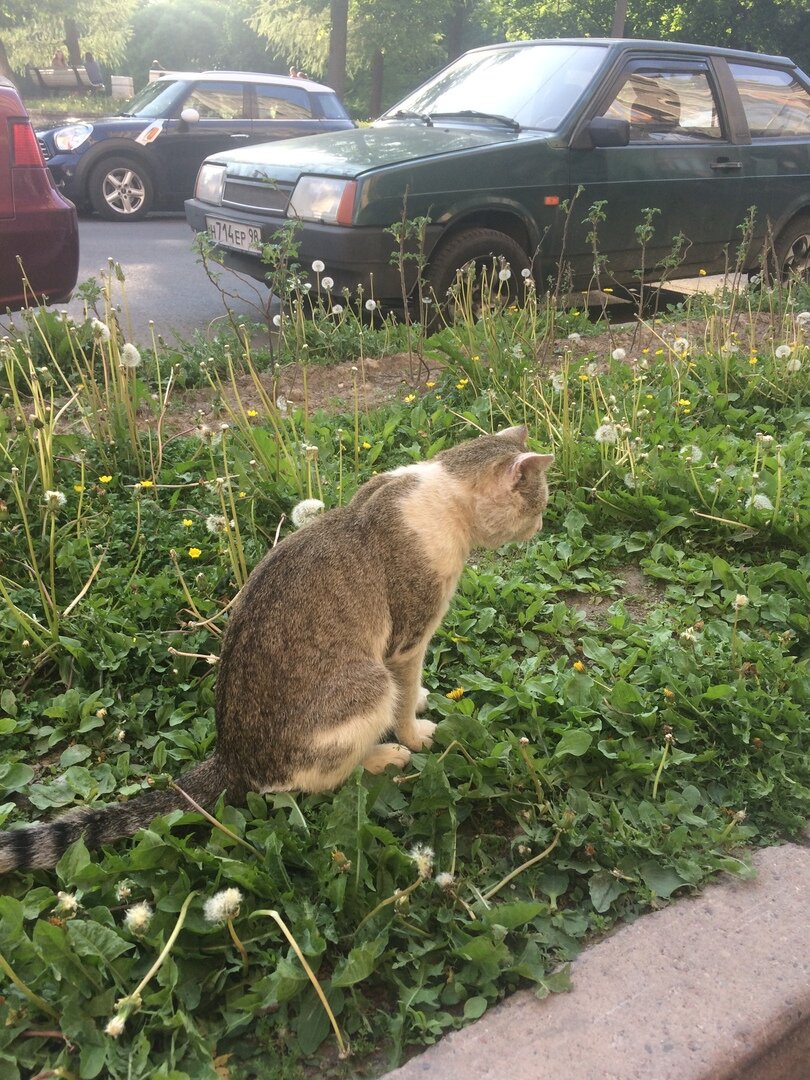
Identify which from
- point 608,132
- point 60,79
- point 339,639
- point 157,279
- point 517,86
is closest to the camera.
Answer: point 339,639

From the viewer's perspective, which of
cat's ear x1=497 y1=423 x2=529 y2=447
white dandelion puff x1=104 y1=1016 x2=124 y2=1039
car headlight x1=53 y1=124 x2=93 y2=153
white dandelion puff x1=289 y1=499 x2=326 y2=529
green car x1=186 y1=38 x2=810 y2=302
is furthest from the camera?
car headlight x1=53 y1=124 x2=93 y2=153

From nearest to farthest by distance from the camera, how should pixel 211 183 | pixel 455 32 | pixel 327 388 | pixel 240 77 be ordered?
pixel 327 388
pixel 211 183
pixel 240 77
pixel 455 32

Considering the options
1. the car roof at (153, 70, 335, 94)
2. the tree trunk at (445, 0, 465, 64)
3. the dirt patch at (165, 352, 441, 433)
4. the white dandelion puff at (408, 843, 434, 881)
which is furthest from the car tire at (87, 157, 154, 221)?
the tree trunk at (445, 0, 465, 64)

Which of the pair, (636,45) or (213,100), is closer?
(636,45)

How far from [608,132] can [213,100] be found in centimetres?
809

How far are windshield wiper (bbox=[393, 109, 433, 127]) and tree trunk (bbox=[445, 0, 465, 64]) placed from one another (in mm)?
34334

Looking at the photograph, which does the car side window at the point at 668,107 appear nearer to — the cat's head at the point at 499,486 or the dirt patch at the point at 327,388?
the dirt patch at the point at 327,388

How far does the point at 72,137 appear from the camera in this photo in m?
11.6

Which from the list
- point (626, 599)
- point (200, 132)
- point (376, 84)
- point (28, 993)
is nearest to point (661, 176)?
point (626, 599)

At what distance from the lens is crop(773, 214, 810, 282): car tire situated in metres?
7.93

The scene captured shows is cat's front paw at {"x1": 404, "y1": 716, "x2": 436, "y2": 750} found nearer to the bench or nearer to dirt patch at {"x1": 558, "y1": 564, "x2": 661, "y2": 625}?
dirt patch at {"x1": 558, "y1": 564, "x2": 661, "y2": 625}

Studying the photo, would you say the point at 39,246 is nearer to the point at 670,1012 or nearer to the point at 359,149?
the point at 359,149

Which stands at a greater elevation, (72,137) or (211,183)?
(72,137)

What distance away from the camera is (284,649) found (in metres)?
2.32
